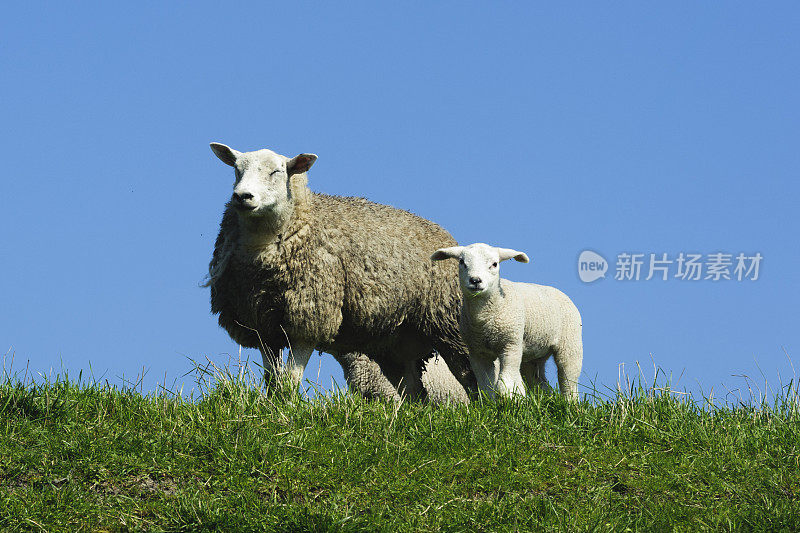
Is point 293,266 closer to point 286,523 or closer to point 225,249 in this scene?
point 225,249

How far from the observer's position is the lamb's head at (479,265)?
8.02 meters

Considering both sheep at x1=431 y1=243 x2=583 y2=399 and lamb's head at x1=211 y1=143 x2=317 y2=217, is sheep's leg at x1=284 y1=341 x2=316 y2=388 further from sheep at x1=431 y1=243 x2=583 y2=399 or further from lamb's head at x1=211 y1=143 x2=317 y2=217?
sheep at x1=431 y1=243 x2=583 y2=399

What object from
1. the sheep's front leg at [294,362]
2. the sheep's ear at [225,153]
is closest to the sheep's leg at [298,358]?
the sheep's front leg at [294,362]

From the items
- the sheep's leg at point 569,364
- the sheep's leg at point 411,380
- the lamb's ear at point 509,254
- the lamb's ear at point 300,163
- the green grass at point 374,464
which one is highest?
the lamb's ear at point 300,163

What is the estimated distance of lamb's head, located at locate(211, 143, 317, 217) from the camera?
863 centimetres

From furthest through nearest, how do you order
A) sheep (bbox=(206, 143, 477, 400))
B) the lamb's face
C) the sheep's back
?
the sheep's back < sheep (bbox=(206, 143, 477, 400)) < the lamb's face

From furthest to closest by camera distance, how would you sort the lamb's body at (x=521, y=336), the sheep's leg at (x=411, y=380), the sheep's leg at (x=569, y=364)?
the sheep's leg at (x=411, y=380) → the sheep's leg at (x=569, y=364) → the lamb's body at (x=521, y=336)

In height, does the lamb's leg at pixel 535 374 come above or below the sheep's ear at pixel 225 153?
below

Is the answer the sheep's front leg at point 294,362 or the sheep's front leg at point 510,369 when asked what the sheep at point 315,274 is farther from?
the sheep's front leg at point 510,369

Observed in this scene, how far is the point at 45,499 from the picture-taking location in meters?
6.02

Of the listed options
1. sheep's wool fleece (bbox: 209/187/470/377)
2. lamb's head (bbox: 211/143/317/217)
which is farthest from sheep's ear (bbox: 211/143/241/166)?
sheep's wool fleece (bbox: 209/187/470/377)

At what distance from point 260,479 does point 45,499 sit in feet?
4.58

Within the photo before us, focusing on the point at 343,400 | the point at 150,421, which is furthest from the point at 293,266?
the point at 150,421

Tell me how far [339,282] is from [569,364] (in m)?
2.50
